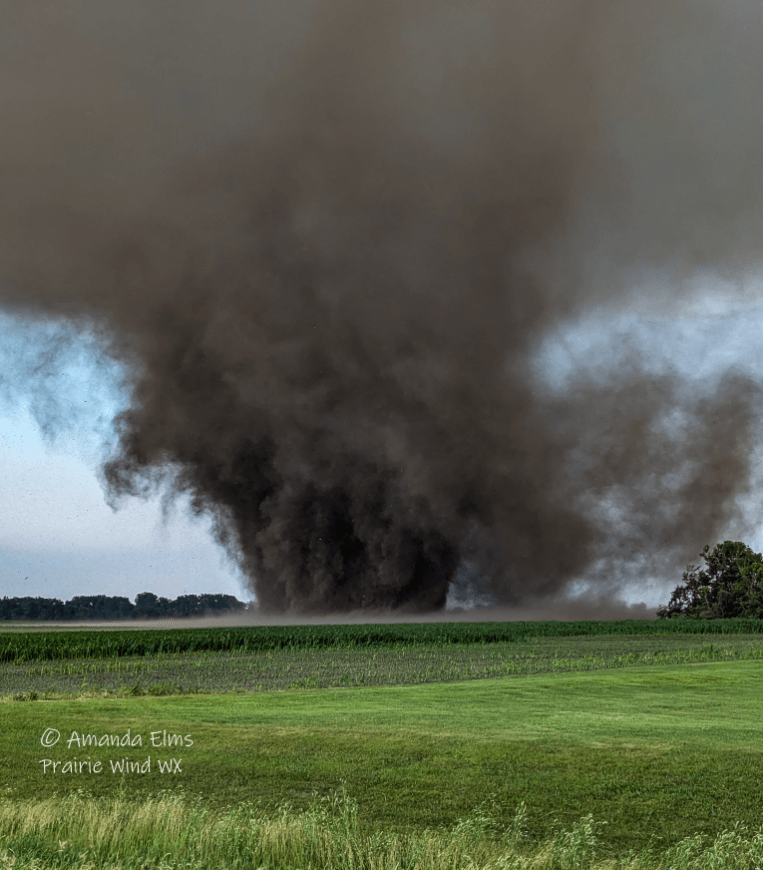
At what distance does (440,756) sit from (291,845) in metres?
5.29

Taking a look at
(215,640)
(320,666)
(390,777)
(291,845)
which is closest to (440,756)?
(390,777)

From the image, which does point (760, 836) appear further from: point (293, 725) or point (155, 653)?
point (155, 653)

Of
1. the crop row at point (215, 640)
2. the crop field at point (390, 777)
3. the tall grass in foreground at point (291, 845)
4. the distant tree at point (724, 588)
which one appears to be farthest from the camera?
the distant tree at point (724, 588)

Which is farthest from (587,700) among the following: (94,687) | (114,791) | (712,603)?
(712,603)

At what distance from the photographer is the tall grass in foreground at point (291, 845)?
8812 mm

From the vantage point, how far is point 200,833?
9.56 m

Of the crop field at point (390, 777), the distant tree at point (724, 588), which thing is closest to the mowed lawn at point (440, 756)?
the crop field at point (390, 777)

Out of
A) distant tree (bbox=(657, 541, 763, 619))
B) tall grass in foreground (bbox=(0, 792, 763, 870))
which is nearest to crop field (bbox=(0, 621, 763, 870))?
tall grass in foreground (bbox=(0, 792, 763, 870))

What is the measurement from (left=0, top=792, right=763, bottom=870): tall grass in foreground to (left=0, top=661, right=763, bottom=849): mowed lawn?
2.58 feet

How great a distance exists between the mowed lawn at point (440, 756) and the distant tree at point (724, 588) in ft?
341

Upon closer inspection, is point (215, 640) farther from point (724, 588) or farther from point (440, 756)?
point (724, 588)

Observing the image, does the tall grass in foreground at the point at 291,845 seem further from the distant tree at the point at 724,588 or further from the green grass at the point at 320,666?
the distant tree at the point at 724,588

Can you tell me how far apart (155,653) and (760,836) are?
146ft

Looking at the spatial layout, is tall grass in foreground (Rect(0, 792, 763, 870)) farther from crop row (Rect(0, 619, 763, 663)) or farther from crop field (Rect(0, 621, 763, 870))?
crop row (Rect(0, 619, 763, 663))
